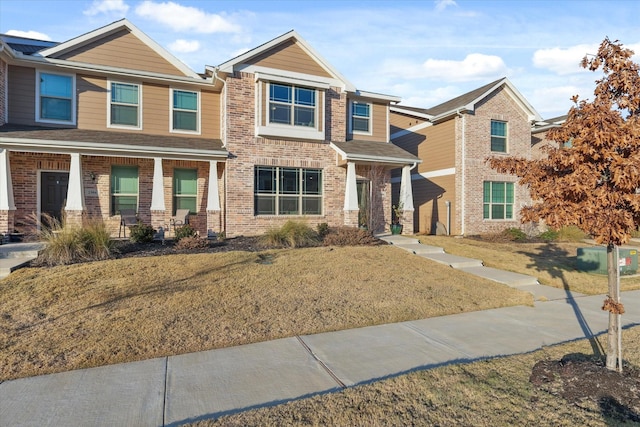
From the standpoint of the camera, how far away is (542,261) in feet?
36.5

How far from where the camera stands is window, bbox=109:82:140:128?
12.7 meters

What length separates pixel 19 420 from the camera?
9.95 feet

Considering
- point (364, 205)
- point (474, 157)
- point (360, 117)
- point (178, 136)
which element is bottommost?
point (364, 205)

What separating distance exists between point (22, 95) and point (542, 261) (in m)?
16.9

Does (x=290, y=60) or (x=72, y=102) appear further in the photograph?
(x=290, y=60)

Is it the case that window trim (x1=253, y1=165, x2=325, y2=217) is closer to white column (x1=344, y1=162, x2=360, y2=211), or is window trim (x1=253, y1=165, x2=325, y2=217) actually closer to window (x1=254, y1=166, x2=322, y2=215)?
window (x1=254, y1=166, x2=322, y2=215)

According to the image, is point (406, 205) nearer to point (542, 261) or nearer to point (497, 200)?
point (542, 261)

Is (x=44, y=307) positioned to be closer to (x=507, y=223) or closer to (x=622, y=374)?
(x=622, y=374)

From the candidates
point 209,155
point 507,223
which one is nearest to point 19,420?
point 209,155

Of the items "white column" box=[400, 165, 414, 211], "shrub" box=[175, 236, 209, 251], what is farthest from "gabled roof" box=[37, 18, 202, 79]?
"white column" box=[400, 165, 414, 211]

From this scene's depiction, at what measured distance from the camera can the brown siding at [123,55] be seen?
12.4 meters

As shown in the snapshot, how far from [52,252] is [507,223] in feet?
A: 56.5

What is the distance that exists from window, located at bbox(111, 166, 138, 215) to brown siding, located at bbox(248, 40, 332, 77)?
5.76 meters

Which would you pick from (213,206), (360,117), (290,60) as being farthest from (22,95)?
(360,117)
